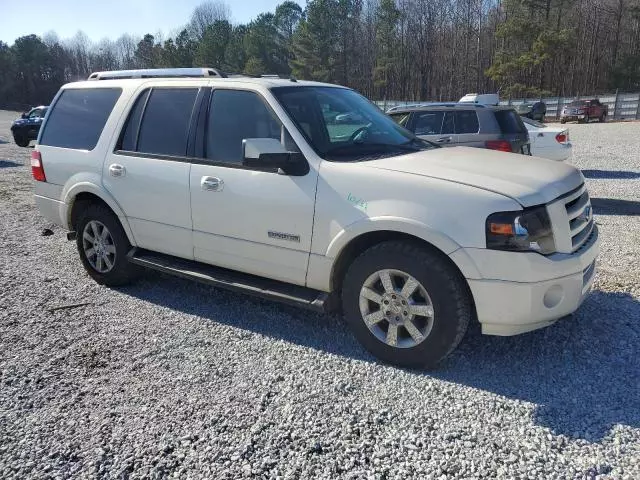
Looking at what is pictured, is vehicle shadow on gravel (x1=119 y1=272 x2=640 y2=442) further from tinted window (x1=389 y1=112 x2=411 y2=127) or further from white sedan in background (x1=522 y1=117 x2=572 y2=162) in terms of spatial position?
white sedan in background (x1=522 y1=117 x2=572 y2=162)

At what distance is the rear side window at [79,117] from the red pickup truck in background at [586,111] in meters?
38.9

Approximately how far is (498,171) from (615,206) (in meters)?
6.61

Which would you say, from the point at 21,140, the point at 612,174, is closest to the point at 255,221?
the point at 612,174

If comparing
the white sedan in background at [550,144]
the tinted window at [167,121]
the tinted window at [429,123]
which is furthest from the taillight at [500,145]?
the tinted window at [167,121]

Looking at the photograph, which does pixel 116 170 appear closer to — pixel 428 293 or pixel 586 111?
pixel 428 293

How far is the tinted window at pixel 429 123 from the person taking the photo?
9.77 m

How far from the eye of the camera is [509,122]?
9.36 metres

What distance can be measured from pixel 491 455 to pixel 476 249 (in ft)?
3.78

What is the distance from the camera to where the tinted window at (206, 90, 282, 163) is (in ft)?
13.4

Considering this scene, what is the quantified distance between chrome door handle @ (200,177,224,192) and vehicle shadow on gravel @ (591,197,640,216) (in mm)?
6695

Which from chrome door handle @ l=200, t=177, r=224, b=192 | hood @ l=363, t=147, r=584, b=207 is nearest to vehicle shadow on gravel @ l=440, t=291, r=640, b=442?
hood @ l=363, t=147, r=584, b=207

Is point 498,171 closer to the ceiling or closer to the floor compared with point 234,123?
closer to the floor

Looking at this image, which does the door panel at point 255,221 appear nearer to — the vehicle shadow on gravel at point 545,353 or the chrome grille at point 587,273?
the vehicle shadow on gravel at point 545,353

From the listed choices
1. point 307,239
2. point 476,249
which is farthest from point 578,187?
point 307,239
